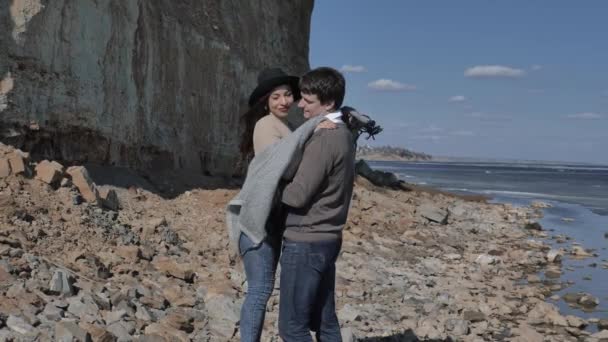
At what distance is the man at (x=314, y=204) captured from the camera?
3.55m

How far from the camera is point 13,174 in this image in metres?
7.86

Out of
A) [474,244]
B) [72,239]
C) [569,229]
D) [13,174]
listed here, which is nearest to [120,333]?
[72,239]

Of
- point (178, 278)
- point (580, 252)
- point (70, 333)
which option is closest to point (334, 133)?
point (70, 333)

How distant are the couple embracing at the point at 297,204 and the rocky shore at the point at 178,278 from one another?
1833 mm

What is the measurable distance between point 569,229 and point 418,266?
422 inches

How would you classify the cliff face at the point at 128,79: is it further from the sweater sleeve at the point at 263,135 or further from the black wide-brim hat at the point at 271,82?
the sweater sleeve at the point at 263,135

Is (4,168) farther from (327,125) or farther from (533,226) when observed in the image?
(533,226)

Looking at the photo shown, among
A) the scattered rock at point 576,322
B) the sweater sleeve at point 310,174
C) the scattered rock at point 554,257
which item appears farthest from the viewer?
the scattered rock at point 554,257

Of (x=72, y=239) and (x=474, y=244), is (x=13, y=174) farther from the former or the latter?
(x=474, y=244)

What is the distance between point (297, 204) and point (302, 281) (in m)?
0.45

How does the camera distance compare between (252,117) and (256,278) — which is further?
(252,117)

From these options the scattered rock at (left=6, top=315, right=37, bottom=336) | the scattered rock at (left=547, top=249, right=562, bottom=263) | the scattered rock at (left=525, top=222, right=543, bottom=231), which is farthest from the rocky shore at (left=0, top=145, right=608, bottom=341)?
the scattered rock at (left=525, top=222, right=543, bottom=231)

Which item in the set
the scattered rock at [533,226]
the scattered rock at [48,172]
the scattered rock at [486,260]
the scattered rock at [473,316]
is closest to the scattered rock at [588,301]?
the scattered rock at [473,316]

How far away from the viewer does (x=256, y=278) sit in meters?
3.82
